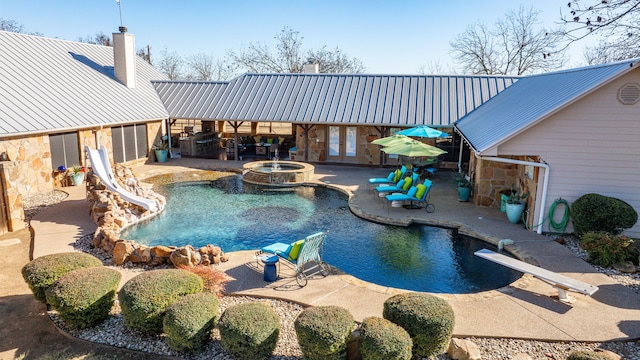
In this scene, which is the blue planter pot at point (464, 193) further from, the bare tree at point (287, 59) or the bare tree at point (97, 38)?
the bare tree at point (97, 38)

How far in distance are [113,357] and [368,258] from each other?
228 inches

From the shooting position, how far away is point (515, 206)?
41.0ft

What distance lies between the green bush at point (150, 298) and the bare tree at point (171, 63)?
60.5 m

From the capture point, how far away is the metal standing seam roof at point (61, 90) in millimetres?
15195

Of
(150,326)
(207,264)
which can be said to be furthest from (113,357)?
(207,264)

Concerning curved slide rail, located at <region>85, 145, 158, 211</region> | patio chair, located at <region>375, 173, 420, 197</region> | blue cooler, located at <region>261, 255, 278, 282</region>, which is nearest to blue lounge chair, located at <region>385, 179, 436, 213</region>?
patio chair, located at <region>375, 173, 420, 197</region>

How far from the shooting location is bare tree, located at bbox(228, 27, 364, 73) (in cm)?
4569

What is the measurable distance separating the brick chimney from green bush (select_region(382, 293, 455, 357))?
20.5 metres

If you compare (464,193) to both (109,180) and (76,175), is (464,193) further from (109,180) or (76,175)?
(76,175)

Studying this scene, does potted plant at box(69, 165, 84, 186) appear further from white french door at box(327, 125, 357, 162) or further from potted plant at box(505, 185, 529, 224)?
potted plant at box(505, 185, 529, 224)

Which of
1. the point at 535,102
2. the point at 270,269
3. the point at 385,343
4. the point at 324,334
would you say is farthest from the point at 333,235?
the point at 535,102

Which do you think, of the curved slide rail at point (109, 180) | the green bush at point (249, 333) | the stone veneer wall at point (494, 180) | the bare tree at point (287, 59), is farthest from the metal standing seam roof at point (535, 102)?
the bare tree at point (287, 59)

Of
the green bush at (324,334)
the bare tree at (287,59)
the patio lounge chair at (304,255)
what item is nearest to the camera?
the green bush at (324,334)

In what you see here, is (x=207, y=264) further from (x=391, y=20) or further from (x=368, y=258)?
(x=391, y=20)
